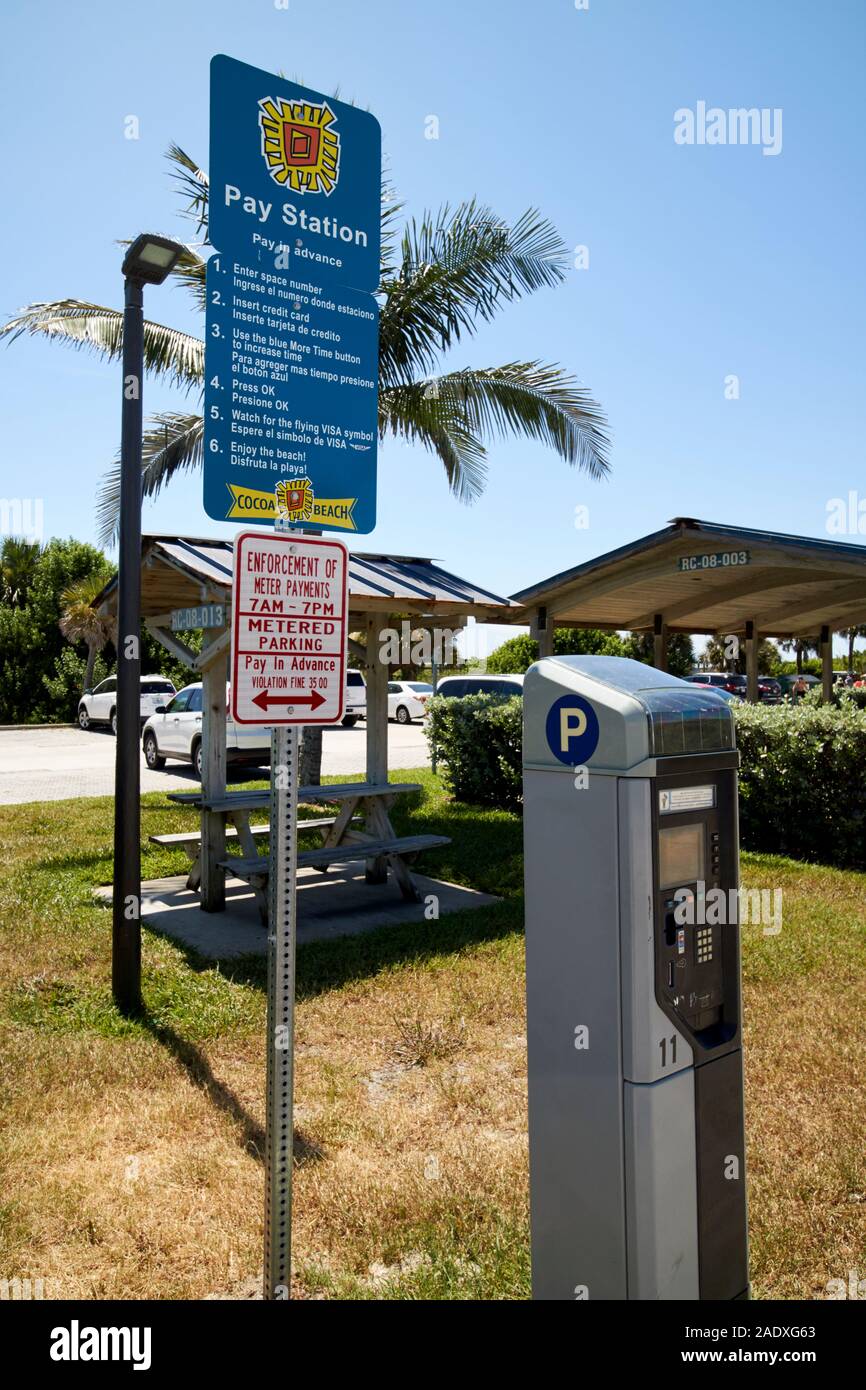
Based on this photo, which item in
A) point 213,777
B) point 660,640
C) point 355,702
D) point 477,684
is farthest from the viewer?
point 355,702

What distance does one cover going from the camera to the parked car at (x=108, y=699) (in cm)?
2539

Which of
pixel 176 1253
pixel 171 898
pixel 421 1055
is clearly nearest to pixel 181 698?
pixel 171 898

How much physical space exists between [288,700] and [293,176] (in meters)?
1.46

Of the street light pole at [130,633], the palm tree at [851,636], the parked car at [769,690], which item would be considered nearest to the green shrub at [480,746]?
the street light pole at [130,633]

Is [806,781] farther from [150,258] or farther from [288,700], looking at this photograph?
[288,700]

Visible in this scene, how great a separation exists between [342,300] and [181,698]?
Answer: 1628 cm

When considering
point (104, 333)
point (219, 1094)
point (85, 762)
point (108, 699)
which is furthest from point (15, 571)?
point (219, 1094)

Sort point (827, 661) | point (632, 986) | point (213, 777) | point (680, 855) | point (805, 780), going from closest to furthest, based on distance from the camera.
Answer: point (632, 986)
point (680, 855)
point (213, 777)
point (805, 780)
point (827, 661)

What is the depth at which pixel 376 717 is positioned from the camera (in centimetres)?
870

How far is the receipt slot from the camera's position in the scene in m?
2.33

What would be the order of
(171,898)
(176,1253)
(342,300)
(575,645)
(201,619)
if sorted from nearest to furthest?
(342,300) → (176,1253) → (201,619) → (171,898) → (575,645)

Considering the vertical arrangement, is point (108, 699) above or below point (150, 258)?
below

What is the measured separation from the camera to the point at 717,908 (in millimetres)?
2543

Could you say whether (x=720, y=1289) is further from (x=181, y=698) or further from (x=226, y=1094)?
(x=181, y=698)
